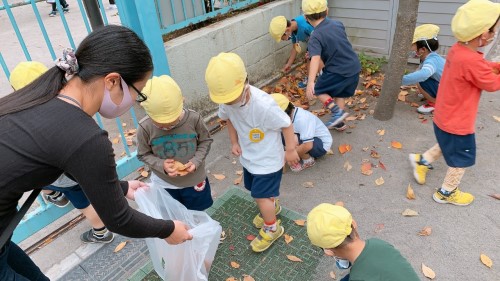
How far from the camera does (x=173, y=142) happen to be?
262 cm

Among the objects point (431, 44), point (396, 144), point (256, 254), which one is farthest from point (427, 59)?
point (256, 254)

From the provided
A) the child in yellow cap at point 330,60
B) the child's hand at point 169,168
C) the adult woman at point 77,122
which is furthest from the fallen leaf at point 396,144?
the adult woman at point 77,122

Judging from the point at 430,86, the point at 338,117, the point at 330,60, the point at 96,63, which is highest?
the point at 96,63

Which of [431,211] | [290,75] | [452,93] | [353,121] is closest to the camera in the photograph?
[452,93]

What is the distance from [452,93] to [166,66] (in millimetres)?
2799

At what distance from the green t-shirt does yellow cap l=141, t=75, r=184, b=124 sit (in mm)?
1390

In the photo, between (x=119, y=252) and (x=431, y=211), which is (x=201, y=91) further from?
(x=431, y=211)

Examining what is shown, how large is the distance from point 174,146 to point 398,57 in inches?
112

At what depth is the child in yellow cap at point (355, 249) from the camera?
1.70 meters

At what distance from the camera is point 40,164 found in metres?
1.33

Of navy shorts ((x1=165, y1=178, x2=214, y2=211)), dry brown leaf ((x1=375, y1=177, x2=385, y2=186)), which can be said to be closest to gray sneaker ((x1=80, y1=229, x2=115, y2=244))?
navy shorts ((x1=165, y1=178, x2=214, y2=211))

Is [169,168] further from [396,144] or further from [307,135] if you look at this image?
[396,144]

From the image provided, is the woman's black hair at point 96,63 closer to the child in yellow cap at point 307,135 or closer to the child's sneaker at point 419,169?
the child in yellow cap at point 307,135

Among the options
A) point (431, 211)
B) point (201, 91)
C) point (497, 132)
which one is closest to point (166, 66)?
point (201, 91)
